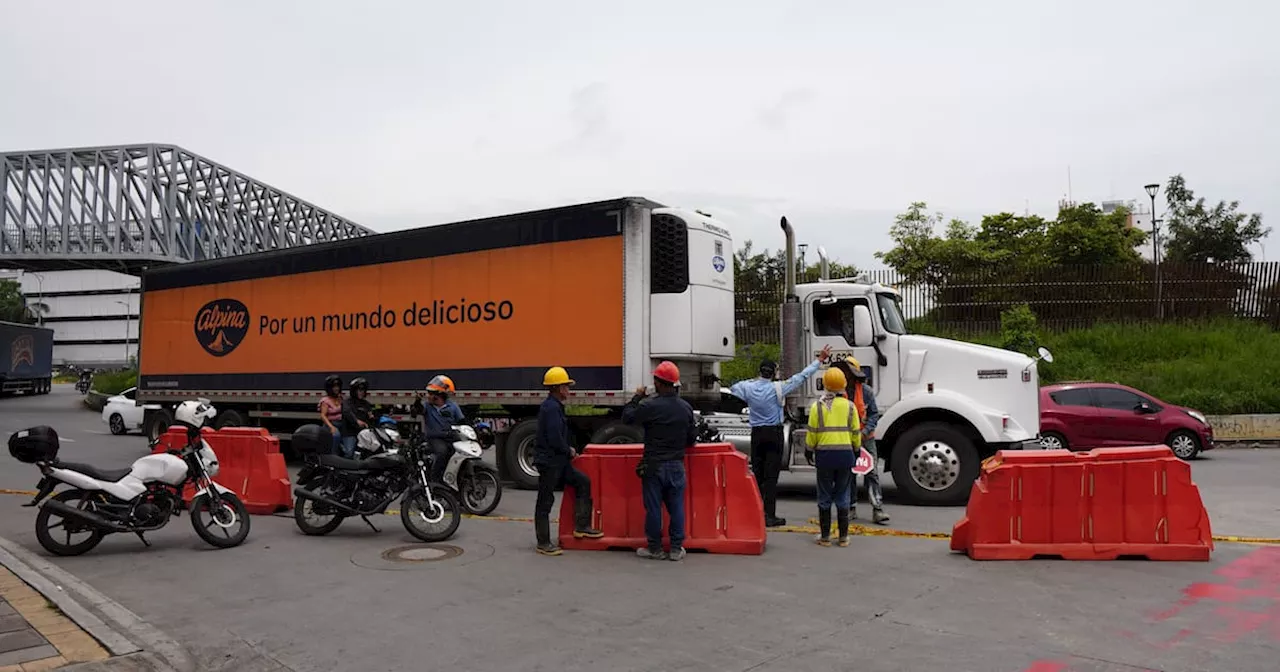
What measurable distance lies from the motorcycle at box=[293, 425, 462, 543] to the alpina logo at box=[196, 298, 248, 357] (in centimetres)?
846

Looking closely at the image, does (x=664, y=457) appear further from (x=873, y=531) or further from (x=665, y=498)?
(x=873, y=531)

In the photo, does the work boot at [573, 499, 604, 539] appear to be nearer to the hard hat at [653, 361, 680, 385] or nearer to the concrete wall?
the hard hat at [653, 361, 680, 385]

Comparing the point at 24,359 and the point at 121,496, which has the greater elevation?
the point at 24,359

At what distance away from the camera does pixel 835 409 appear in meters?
8.05

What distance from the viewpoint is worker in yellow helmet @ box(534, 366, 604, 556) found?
26.0ft

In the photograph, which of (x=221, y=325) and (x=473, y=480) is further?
(x=221, y=325)

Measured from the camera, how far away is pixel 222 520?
8.46 metres

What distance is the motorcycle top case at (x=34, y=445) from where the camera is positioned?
307 inches

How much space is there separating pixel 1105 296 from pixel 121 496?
24421mm

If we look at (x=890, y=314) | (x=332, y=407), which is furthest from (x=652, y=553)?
(x=332, y=407)

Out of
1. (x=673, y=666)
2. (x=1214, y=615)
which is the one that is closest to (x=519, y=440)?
(x=673, y=666)

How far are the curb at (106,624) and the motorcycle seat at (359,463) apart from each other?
2.32 meters

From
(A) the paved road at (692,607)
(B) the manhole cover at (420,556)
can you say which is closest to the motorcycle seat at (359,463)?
(A) the paved road at (692,607)

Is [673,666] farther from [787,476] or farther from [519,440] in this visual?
[787,476]
